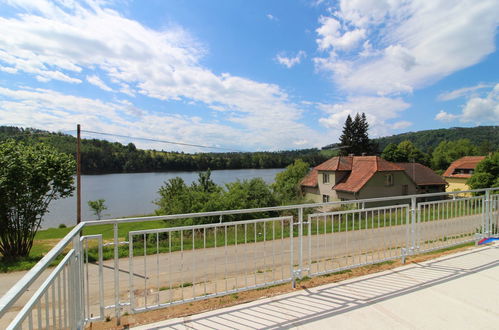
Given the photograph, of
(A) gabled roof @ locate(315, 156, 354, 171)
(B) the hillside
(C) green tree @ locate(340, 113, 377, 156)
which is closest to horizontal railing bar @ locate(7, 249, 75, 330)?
(B) the hillside

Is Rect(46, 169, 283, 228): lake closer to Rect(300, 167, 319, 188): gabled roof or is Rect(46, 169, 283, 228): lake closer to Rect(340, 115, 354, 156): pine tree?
Rect(300, 167, 319, 188): gabled roof

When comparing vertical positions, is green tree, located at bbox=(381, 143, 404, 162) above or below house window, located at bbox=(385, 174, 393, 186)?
above

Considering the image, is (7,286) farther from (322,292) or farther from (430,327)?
(430,327)

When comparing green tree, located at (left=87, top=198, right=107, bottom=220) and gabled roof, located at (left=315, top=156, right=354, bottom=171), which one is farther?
green tree, located at (left=87, top=198, right=107, bottom=220)

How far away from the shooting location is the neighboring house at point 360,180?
1041 inches

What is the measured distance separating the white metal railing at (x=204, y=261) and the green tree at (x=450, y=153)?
7877 centimetres

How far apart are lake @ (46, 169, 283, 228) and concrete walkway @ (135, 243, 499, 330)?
1670 cm

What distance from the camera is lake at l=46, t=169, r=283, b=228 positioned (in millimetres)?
30627

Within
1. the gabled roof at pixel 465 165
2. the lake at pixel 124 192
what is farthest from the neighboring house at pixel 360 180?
the gabled roof at pixel 465 165

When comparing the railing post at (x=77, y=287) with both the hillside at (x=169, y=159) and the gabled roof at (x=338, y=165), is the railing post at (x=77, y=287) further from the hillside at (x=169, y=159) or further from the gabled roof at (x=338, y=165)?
the gabled roof at (x=338, y=165)

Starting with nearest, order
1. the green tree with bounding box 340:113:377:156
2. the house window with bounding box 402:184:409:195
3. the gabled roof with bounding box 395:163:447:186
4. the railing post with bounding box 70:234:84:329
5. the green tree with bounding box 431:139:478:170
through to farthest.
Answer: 1. the railing post with bounding box 70:234:84:329
2. the house window with bounding box 402:184:409:195
3. the gabled roof with bounding box 395:163:447:186
4. the green tree with bounding box 340:113:377:156
5. the green tree with bounding box 431:139:478:170

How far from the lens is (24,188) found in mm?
8141

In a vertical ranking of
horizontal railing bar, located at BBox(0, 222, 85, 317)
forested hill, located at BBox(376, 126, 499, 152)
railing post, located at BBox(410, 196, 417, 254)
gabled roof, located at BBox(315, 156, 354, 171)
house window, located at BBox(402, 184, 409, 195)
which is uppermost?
forested hill, located at BBox(376, 126, 499, 152)

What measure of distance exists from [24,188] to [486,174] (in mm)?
35515
